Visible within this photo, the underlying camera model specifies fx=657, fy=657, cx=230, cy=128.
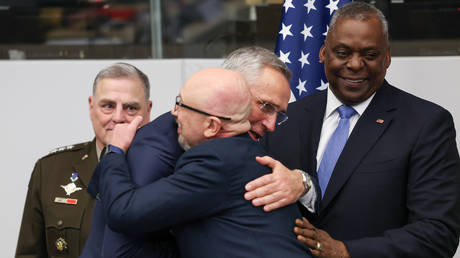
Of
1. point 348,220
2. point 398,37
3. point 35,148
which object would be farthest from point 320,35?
point 35,148

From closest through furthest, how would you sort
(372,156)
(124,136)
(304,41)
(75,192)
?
(124,136)
(372,156)
(75,192)
(304,41)

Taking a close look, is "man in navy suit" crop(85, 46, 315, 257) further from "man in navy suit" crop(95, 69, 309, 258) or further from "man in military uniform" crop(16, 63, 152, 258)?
"man in military uniform" crop(16, 63, 152, 258)

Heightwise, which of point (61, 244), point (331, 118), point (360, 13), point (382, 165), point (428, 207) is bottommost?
point (61, 244)

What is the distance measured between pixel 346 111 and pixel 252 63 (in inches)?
26.5

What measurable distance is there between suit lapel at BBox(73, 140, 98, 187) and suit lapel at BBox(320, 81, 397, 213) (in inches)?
41.6

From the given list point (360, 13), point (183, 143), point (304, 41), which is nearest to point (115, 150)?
point (183, 143)

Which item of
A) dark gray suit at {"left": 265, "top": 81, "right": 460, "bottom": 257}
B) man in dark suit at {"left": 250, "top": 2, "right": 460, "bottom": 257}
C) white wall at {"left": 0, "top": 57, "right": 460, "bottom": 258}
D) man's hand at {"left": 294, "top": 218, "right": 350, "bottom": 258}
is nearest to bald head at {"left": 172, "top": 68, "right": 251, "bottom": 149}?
man's hand at {"left": 294, "top": 218, "right": 350, "bottom": 258}

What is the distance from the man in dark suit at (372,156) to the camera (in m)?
2.32

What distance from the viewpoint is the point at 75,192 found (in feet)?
9.35

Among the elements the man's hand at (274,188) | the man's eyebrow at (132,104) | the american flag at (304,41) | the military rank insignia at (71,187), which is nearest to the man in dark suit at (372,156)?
the man's hand at (274,188)

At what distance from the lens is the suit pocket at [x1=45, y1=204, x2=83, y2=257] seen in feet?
8.98

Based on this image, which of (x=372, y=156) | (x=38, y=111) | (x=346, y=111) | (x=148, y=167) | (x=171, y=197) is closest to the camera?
(x=171, y=197)

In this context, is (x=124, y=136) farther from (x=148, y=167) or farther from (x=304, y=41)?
(x=304, y=41)

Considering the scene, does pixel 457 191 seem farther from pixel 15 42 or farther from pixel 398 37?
pixel 15 42
